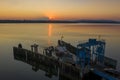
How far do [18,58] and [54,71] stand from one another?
1512 cm

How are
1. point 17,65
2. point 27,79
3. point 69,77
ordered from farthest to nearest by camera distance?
1. point 17,65
2. point 27,79
3. point 69,77

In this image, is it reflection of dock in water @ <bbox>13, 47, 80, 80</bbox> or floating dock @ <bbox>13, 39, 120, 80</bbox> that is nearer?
floating dock @ <bbox>13, 39, 120, 80</bbox>

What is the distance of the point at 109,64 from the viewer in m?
38.6

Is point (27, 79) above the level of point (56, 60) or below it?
below

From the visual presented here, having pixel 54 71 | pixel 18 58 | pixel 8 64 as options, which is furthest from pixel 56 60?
pixel 18 58

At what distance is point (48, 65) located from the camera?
42.3 meters

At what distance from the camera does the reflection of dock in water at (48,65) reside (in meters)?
31.9

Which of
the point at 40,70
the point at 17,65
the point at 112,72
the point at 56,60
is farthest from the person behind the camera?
the point at 17,65

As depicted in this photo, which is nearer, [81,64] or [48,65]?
[81,64]

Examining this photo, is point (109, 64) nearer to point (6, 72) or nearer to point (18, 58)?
point (6, 72)

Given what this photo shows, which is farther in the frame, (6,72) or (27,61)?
(27,61)

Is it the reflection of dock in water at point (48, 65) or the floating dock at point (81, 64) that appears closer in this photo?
the floating dock at point (81, 64)

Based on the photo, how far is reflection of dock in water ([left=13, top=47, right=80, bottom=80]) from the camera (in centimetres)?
3194

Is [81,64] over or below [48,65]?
over
